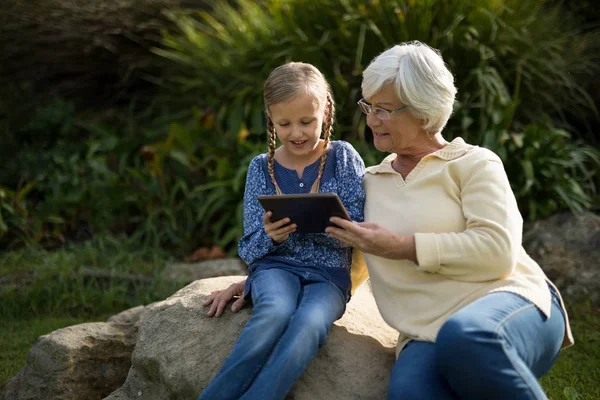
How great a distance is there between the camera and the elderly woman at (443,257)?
2.29 m

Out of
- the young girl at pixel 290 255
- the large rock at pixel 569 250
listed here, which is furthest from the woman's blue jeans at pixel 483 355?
the large rock at pixel 569 250

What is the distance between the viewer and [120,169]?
20.2 feet

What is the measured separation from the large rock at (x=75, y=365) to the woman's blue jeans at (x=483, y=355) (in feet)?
5.25

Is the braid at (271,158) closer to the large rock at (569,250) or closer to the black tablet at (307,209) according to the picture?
the black tablet at (307,209)

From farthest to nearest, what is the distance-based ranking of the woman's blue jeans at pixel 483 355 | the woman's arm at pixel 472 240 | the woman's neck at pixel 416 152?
1. the woman's neck at pixel 416 152
2. the woman's arm at pixel 472 240
3. the woman's blue jeans at pixel 483 355

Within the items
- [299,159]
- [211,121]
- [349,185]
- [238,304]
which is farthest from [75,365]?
[211,121]

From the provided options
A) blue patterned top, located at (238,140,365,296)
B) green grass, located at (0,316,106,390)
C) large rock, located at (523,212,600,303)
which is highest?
blue patterned top, located at (238,140,365,296)

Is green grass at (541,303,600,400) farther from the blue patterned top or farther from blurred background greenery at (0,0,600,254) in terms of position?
the blue patterned top

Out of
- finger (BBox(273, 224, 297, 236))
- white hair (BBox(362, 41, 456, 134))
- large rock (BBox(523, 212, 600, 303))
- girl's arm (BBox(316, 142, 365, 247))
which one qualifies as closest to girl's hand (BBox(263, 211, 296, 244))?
finger (BBox(273, 224, 297, 236))

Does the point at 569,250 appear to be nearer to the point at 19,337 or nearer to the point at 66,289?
the point at 66,289

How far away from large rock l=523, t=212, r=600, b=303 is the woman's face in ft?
7.56

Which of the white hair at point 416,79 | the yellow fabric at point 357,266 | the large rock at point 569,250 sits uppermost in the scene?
the white hair at point 416,79

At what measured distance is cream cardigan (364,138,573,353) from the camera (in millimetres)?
2502

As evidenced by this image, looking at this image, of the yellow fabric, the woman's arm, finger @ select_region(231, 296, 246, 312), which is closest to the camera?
the woman's arm
